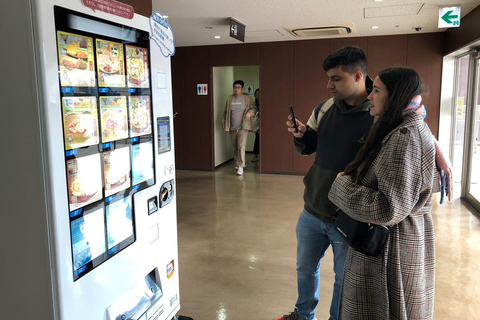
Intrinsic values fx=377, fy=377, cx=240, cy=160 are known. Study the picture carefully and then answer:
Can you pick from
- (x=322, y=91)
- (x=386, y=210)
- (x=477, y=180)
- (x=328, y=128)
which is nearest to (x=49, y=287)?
(x=386, y=210)

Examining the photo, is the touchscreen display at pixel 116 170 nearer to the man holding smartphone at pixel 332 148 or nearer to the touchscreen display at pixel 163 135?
the touchscreen display at pixel 163 135

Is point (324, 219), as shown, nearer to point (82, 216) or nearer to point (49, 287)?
point (82, 216)

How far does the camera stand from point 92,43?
60.0 inches

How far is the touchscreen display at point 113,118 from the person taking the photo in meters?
1.59

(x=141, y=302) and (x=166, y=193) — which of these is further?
(x=166, y=193)

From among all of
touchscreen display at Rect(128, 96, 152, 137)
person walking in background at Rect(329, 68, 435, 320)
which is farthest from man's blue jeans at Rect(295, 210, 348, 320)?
touchscreen display at Rect(128, 96, 152, 137)

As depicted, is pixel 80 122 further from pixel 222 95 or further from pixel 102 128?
pixel 222 95

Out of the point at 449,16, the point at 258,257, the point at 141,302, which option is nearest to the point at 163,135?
the point at 141,302

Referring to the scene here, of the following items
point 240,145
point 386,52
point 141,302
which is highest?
point 386,52

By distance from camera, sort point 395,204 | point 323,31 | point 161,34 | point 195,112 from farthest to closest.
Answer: point 195,112, point 323,31, point 161,34, point 395,204

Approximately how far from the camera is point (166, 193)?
6.84 feet

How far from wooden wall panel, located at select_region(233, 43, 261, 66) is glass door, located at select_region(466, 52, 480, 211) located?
11.9 feet

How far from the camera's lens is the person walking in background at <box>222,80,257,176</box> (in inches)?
292

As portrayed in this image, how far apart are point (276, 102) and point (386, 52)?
82.9 inches
